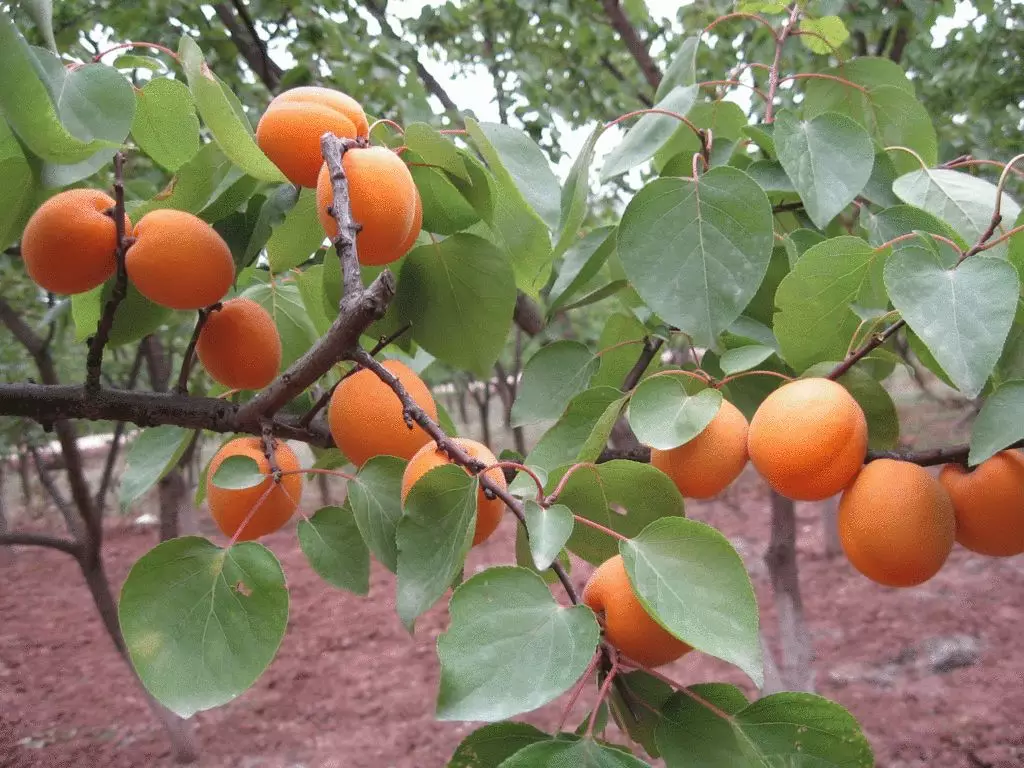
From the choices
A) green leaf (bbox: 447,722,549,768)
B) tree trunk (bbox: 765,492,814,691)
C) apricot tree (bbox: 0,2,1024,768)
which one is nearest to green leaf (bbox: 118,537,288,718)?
apricot tree (bbox: 0,2,1024,768)

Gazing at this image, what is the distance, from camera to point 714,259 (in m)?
0.47

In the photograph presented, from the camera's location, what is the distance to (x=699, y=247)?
48 centimetres

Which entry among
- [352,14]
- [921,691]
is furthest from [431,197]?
[921,691]

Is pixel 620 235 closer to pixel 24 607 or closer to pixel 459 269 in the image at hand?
pixel 459 269

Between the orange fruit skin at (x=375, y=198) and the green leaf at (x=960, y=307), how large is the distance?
0.86 feet

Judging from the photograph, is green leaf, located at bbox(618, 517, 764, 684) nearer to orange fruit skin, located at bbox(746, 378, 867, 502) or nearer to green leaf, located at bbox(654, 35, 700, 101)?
orange fruit skin, located at bbox(746, 378, 867, 502)

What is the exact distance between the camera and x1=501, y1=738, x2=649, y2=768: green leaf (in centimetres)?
33

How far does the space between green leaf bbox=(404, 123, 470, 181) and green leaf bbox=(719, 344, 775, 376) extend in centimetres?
21

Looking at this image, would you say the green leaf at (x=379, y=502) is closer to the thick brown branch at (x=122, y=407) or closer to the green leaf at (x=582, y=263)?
the thick brown branch at (x=122, y=407)

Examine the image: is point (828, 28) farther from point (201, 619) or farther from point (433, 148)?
point (201, 619)

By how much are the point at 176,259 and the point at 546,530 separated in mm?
278

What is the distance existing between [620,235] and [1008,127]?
9.08ft

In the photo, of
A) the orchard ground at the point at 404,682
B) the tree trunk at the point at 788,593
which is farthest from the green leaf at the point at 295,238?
the orchard ground at the point at 404,682

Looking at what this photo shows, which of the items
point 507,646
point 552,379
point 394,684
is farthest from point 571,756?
point 394,684
